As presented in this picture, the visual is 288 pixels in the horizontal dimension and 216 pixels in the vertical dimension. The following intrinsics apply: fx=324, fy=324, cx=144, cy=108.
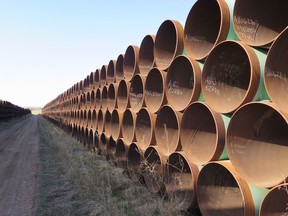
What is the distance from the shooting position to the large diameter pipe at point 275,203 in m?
Result: 2.66

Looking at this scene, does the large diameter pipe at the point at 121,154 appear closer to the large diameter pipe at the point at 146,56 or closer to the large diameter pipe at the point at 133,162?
the large diameter pipe at the point at 133,162

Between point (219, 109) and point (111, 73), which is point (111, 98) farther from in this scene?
point (219, 109)

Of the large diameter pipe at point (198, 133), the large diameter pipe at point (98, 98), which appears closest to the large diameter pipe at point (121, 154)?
the large diameter pipe at point (198, 133)

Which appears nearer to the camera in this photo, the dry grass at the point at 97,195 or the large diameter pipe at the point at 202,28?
the large diameter pipe at the point at 202,28

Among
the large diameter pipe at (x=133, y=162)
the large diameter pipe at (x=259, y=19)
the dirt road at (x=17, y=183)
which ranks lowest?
the dirt road at (x=17, y=183)

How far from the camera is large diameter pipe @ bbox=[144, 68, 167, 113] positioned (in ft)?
17.6

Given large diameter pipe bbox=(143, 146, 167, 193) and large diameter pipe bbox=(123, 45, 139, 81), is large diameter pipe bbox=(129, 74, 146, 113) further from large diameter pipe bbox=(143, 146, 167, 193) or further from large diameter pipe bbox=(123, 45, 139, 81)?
large diameter pipe bbox=(143, 146, 167, 193)

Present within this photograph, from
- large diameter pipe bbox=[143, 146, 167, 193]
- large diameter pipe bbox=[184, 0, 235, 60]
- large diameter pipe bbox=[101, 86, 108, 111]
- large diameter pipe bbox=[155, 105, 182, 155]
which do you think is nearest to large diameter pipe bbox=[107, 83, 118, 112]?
large diameter pipe bbox=[101, 86, 108, 111]

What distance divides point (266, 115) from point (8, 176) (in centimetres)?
652

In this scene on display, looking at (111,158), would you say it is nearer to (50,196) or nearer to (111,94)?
(111,94)

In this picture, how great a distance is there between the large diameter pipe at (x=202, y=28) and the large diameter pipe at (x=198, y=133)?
2.24 ft

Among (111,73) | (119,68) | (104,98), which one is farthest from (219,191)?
(104,98)

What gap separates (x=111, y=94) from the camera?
8672mm

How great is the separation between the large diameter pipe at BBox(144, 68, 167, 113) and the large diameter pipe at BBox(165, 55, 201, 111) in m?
0.43
